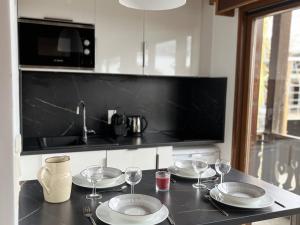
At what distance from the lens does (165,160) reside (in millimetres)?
2621

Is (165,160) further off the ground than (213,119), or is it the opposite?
(213,119)

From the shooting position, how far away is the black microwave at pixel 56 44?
7.52 ft

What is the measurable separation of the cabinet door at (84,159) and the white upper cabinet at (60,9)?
1149 millimetres

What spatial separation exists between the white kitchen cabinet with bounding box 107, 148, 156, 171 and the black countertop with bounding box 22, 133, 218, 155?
5 cm

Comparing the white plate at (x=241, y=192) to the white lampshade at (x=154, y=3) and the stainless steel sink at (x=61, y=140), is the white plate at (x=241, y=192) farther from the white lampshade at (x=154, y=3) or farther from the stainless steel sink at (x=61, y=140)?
the stainless steel sink at (x=61, y=140)

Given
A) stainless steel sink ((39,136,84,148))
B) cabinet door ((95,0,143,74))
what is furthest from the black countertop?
cabinet door ((95,0,143,74))

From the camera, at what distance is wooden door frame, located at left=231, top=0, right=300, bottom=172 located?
8.30 ft

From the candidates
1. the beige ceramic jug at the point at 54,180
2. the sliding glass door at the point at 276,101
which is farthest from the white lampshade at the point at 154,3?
the sliding glass door at the point at 276,101

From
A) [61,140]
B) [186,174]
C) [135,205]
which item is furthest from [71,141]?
[135,205]

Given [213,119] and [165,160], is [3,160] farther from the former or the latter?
[213,119]

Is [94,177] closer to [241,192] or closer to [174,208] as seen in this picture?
[174,208]

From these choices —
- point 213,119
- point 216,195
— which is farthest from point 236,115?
point 216,195

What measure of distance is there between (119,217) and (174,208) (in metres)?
0.26

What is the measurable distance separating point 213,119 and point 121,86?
1.04 m
